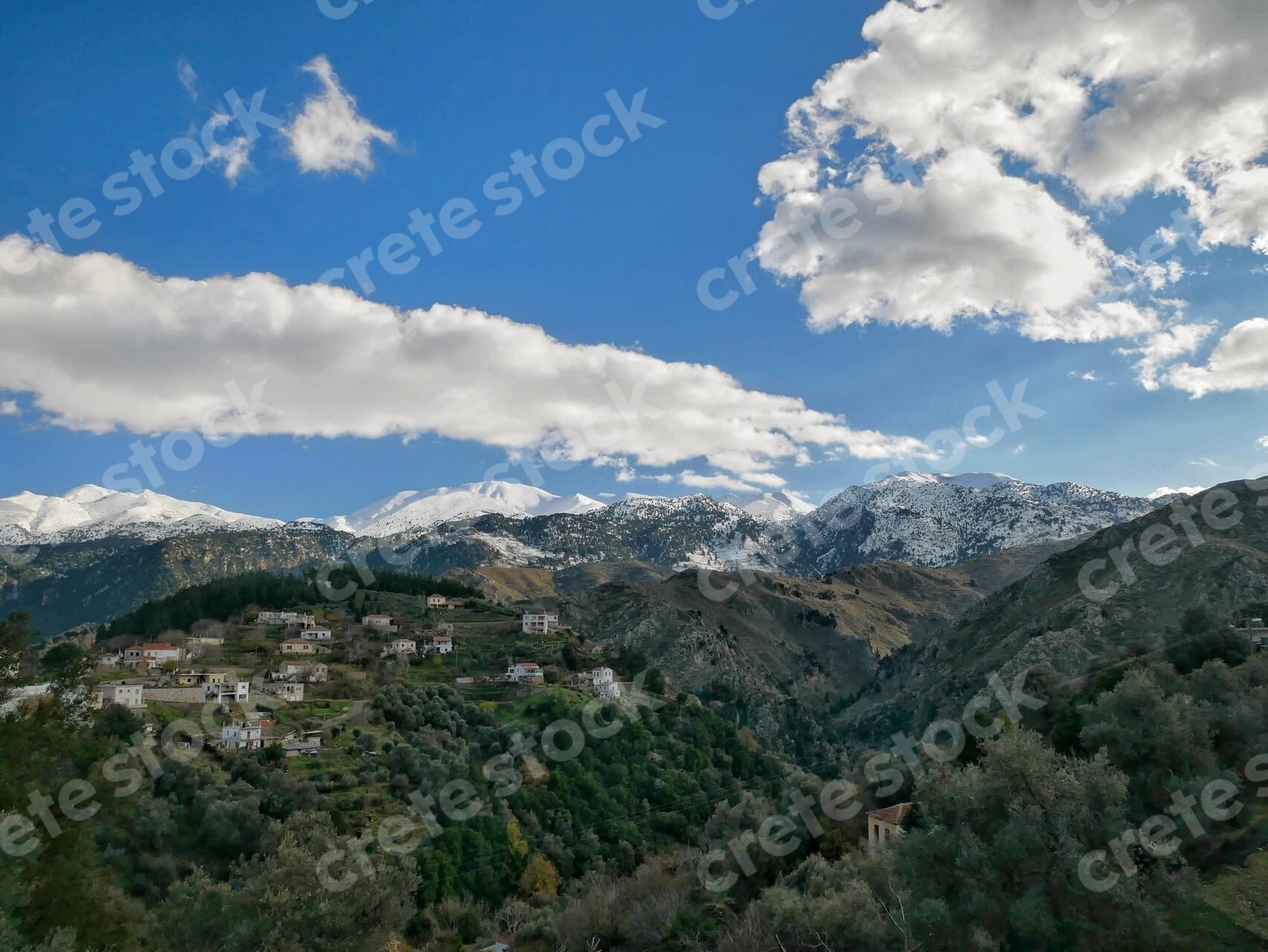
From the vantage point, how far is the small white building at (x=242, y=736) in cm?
6178

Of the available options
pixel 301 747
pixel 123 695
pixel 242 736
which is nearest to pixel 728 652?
pixel 301 747

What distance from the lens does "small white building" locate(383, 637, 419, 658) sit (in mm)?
99250

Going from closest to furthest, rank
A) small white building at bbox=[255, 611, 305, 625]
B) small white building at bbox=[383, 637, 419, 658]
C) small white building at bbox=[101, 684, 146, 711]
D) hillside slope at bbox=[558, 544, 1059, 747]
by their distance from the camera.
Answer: small white building at bbox=[101, 684, 146, 711] → small white building at bbox=[383, 637, 419, 658] → small white building at bbox=[255, 611, 305, 625] → hillside slope at bbox=[558, 544, 1059, 747]

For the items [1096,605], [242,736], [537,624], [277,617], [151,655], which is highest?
[277,617]

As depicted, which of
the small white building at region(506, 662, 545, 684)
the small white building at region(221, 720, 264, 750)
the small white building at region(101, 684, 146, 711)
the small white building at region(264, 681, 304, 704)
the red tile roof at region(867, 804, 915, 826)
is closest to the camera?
the red tile roof at region(867, 804, 915, 826)

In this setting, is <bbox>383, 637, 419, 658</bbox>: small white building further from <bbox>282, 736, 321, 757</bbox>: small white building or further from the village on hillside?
<bbox>282, 736, 321, 757</bbox>: small white building

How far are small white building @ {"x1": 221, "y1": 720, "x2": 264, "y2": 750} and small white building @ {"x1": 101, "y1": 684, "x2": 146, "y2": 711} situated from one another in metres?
8.43

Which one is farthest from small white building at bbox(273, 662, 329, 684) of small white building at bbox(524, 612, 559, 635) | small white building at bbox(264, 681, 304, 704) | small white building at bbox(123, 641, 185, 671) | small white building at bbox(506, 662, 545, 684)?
small white building at bbox(524, 612, 559, 635)

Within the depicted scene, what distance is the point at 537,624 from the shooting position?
122312mm

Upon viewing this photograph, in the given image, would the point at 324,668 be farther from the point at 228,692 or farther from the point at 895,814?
the point at 895,814

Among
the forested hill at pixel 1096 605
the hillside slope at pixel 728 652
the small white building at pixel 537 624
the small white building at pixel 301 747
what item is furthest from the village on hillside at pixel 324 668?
the forested hill at pixel 1096 605

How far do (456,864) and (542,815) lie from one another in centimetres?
1155

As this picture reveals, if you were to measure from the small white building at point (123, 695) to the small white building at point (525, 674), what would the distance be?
39402 millimetres

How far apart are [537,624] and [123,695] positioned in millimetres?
64082
